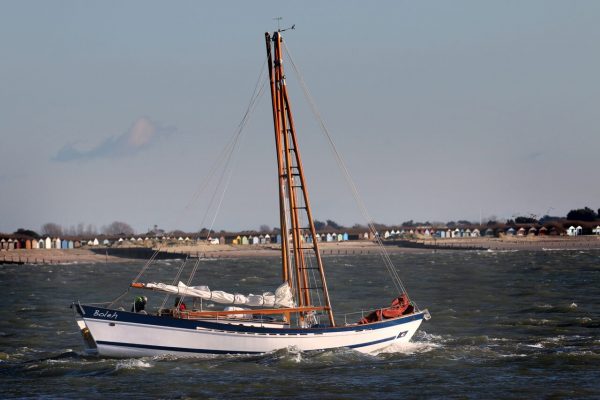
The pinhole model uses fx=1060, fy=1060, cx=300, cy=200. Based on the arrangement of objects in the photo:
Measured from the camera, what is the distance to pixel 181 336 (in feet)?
155

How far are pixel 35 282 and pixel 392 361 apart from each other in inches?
3411

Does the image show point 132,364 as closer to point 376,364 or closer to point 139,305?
point 139,305

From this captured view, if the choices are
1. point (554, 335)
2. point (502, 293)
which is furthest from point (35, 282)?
point (554, 335)

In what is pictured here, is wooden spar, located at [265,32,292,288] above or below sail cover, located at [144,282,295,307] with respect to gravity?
above

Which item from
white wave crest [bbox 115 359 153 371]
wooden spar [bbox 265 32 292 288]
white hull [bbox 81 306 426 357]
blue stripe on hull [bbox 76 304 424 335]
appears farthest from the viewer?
wooden spar [bbox 265 32 292 288]

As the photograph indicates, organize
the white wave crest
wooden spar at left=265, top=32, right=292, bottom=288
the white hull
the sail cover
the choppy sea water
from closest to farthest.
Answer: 1. the choppy sea water
2. the white wave crest
3. the white hull
4. the sail cover
5. wooden spar at left=265, top=32, right=292, bottom=288

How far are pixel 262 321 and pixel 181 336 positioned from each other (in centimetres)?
451

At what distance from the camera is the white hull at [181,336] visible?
47.0 m

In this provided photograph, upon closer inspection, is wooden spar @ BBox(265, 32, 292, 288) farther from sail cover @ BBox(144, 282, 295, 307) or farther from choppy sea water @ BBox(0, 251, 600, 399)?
choppy sea water @ BBox(0, 251, 600, 399)

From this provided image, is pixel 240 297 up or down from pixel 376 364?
up

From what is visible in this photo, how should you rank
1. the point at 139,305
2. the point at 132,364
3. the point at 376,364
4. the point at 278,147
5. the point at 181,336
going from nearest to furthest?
the point at 132,364
the point at 181,336
the point at 376,364
the point at 139,305
the point at 278,147

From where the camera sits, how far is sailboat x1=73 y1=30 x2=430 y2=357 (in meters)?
47.2

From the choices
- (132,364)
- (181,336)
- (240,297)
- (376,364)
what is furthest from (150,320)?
(376,364)

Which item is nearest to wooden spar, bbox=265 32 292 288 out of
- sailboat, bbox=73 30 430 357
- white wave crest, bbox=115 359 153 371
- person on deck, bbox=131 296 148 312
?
sailboat, bbox=73 30 430 357
